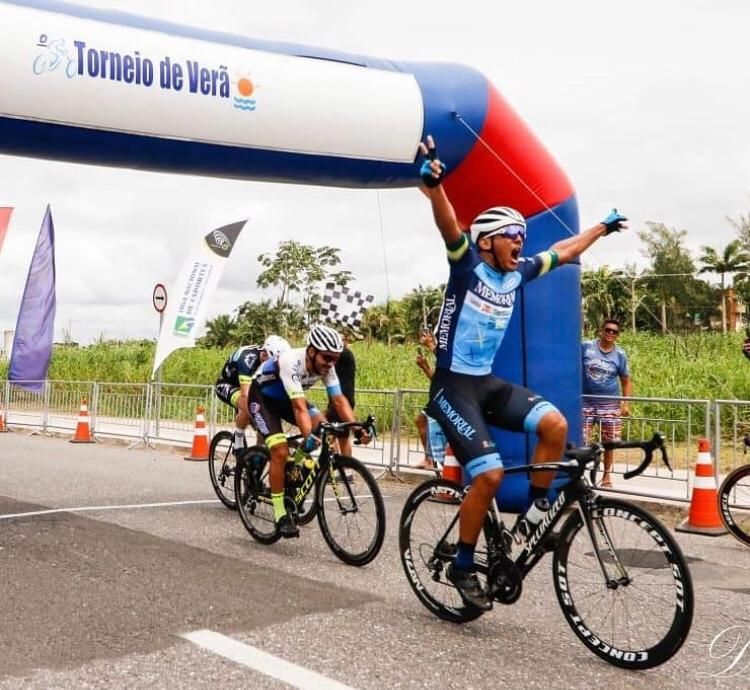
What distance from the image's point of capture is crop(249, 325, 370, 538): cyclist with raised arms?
19.0ft

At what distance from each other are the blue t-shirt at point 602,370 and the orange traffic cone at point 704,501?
2018 mm

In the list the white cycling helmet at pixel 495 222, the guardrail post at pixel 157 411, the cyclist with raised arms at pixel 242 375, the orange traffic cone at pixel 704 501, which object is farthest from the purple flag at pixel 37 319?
the white cycling helmet at pixel 495 222

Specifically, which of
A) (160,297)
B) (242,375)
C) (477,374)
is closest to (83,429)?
(160,297)

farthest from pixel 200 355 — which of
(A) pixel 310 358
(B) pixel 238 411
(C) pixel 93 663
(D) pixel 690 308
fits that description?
(D) pixel 690 308

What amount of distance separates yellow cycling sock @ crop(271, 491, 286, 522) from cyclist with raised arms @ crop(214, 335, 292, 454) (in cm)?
115

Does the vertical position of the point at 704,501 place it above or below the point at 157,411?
below

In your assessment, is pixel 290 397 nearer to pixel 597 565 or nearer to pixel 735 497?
pixel 597 565

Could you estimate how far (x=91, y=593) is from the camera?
185 inches

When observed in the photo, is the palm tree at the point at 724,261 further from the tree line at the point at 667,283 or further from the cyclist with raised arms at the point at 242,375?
the cyclist with raised arms at the point at 242,375

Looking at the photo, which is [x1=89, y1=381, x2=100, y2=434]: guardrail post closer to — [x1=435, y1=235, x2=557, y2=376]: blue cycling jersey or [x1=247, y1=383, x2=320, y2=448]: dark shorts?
[x1=247, y1=383, x2=320, y2=448]: dark shorts

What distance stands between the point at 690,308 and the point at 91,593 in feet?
215

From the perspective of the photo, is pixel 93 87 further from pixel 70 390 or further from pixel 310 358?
pixel 70 390

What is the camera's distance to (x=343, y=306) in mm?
13211

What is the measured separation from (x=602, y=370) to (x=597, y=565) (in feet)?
18.7
